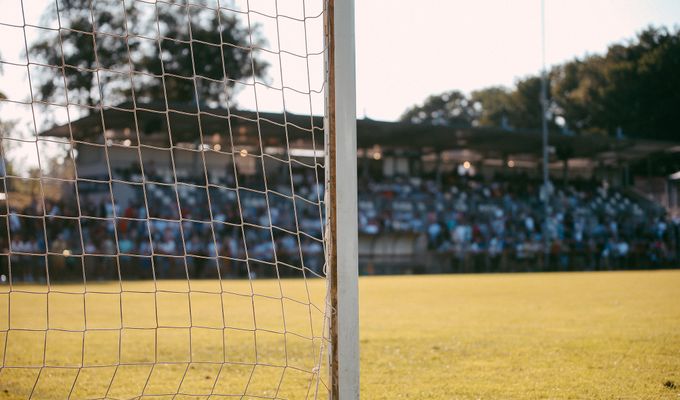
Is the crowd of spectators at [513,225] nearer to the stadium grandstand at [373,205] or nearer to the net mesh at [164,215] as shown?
the stadium grandstand at [373,205]

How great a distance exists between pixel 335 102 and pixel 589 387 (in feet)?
8.07

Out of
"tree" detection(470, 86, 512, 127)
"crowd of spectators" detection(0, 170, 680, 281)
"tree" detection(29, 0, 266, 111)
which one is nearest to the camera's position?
"crowd of spectators" detection(0, 170, 680, 281)

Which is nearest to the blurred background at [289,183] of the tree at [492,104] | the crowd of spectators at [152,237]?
the crowd of spectators at [152,237]

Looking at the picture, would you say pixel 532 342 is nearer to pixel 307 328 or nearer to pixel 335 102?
pixel 307 328

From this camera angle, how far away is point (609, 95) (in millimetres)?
50031

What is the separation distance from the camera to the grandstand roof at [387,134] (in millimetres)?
26031

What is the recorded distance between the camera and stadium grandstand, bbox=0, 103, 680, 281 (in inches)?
912

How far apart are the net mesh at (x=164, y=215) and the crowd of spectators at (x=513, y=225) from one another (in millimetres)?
3501

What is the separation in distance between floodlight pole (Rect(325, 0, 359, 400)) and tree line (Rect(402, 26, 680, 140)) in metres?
33.8

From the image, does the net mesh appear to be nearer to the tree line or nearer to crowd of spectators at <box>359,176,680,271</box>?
crowd of spectators at <box>359,176,680,271</box>

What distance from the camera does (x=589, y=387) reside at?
473 cm

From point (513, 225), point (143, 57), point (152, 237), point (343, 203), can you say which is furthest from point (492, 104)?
point (343, 203)

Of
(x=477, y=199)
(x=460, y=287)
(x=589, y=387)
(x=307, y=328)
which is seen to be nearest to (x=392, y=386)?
(x=589, y=387)

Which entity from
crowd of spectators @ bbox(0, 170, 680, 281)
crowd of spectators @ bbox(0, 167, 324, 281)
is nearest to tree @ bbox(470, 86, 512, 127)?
crowd of spectators @ bbox(0, 170, 680, 281)
